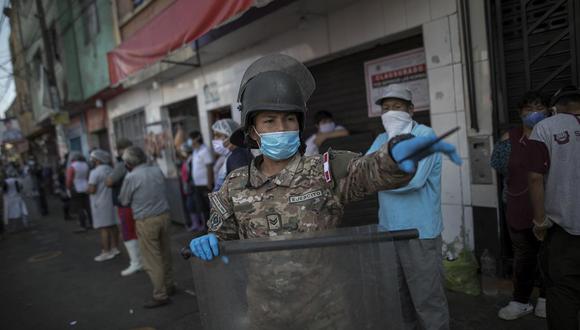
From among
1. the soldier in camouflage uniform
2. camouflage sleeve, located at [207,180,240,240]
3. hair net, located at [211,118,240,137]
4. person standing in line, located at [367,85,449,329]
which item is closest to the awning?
hair net, located at [211,118,240,137]

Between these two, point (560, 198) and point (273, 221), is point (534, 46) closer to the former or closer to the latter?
point (560, 198)

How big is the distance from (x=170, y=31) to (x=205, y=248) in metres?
5.53

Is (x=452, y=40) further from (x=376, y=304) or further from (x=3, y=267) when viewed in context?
(x=3, y=267)

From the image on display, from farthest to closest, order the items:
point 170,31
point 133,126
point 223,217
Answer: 1. point 133,126
2. point 170,31
3. point 223,217

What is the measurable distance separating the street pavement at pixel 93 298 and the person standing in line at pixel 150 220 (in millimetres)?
277

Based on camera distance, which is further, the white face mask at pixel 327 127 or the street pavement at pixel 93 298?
the white face mask at pixel 327 127

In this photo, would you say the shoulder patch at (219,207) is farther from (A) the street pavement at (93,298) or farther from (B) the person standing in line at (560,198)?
(A) the street pavement at (93,298)

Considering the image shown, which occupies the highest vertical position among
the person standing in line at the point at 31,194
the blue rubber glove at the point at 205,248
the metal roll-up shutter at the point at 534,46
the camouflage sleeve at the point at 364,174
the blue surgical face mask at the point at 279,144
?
the metal roll-up shutter at the point at 534,46

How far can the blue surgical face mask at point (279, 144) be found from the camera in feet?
5.13

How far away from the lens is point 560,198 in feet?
7.59

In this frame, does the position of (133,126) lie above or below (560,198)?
above

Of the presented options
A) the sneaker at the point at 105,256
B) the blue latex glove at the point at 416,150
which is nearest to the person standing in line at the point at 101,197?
the sneaker at the point at 105,256

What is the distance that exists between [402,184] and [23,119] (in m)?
32.4

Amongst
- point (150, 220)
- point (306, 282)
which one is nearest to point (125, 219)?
point (150, 220)
